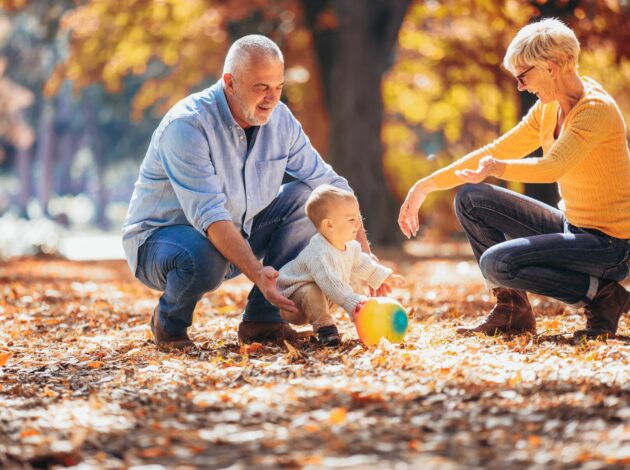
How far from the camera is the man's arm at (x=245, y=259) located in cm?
484

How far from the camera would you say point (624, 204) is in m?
5.15

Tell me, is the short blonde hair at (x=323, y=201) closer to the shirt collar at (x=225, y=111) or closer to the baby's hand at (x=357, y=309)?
the baby's hand at (x=357, y=309)

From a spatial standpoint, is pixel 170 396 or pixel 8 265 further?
pixel 8 265

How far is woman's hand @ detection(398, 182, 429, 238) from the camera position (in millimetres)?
5363

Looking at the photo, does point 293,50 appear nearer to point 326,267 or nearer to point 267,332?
point 267,332

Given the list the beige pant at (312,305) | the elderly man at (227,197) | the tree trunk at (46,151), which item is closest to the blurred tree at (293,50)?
the elderly man at (227,197)

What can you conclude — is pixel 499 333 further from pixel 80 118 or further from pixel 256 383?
pixel 80 118

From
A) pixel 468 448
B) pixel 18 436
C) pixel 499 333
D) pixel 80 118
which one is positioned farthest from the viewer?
pixel 80 118

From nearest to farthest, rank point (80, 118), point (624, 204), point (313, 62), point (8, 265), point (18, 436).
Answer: point (18, 436) < point (624, 204) < point (8, 265) < point (313, 62) < point (80, 118)

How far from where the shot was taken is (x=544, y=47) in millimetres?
4965

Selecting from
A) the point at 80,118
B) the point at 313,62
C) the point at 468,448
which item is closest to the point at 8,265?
the point at 313,62

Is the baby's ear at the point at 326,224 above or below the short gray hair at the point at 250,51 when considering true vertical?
below

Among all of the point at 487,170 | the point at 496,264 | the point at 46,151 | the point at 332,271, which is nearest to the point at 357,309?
the point at 332,271

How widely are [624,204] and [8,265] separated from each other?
36.7 feet
